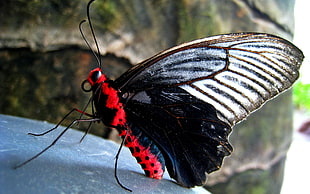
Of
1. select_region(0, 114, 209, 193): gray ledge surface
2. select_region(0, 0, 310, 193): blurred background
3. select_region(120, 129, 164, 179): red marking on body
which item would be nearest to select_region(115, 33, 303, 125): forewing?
select_region(120, 129, 164, 179): red marking on body

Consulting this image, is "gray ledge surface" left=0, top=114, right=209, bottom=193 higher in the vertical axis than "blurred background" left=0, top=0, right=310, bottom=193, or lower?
lower

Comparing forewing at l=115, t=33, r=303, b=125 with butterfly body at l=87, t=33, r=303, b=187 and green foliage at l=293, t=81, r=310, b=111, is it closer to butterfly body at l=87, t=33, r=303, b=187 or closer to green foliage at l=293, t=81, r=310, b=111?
butterfly body at l=87, t=33, r=303, b=187

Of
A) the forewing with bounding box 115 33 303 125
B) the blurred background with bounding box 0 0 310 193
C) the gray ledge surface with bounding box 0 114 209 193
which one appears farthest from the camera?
the blurred background with bounding box 0 0 310 193

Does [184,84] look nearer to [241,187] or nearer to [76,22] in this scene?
[76,22]

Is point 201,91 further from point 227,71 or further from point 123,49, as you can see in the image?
point 123,49

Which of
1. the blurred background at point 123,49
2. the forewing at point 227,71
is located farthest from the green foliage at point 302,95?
the forewing at point 227,71

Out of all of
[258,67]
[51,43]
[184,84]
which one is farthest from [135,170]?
[51,43]
